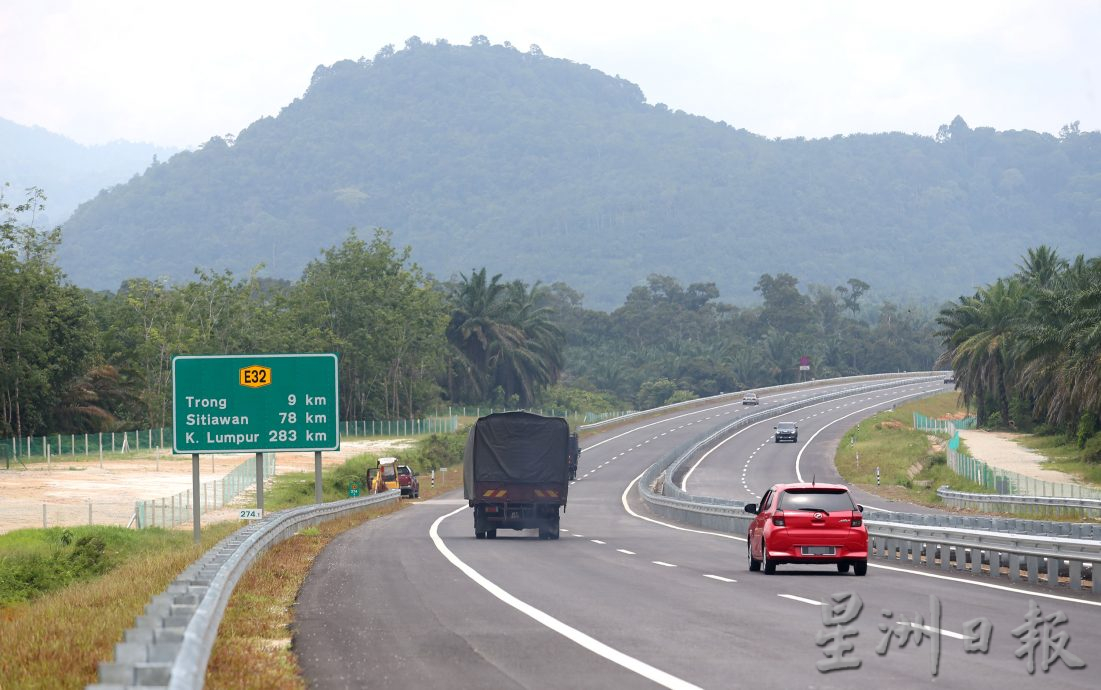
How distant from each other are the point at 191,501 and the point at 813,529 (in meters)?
42.8

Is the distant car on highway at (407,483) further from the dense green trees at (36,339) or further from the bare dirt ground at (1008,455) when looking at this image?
the bare dirt ground at (1008,455)

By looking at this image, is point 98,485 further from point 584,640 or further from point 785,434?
point 584,640

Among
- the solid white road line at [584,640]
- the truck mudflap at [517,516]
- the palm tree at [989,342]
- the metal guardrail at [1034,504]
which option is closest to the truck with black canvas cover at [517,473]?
the truck mudflap at [517,516]

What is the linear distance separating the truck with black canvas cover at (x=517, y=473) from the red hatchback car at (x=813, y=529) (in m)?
15.4

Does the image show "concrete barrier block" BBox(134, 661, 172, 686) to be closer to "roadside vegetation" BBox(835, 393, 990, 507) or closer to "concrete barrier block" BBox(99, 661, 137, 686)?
"concrete barrier block" BBox(99, 661, 137, 686)

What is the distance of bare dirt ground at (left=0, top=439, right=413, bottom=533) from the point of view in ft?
186

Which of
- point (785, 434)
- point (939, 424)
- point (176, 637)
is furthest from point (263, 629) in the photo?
point (939, 424)

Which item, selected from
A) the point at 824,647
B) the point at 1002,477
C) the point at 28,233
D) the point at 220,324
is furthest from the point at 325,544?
the point at 220,324

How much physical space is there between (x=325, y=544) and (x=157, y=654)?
93.4ft

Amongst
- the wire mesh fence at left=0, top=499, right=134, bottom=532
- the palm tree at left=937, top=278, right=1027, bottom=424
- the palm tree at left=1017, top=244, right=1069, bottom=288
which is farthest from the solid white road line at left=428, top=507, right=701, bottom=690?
the palm tree at left=1017, top=244, right=1069, bottom=288

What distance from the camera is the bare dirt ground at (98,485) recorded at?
186 ft

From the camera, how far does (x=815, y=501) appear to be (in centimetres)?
2406

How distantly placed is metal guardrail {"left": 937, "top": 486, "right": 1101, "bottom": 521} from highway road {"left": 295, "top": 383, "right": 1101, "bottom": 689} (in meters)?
20.2

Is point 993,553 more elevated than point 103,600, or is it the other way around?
point 103,600
